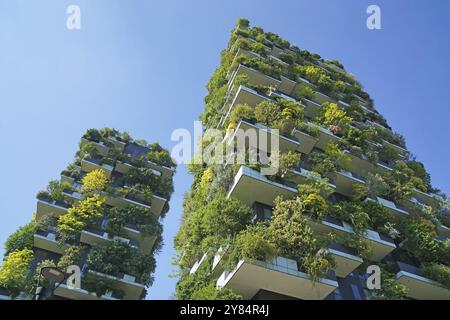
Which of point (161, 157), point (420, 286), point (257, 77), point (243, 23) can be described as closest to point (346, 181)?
point (420, 286)

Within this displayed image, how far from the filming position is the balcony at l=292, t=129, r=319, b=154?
29.0 metres

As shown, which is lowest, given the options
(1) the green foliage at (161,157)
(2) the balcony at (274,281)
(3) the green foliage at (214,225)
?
(2) the balcony at (274,281)

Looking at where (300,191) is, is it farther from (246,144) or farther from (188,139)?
(188,139)

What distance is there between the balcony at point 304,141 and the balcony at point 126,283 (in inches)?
541

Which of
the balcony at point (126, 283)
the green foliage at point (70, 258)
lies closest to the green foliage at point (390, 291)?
the balcony at point (126, 283)

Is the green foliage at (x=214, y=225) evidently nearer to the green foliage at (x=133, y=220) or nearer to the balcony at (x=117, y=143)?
the green foliage at (x=133, y=220)

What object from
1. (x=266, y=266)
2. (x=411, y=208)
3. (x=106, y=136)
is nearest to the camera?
(x=266, y=266)

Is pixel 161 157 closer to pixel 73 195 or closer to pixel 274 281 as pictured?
pixel 73 195

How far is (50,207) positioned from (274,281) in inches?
741

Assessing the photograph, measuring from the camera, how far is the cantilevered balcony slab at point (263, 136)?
87.2 ft

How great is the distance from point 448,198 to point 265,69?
16830mm

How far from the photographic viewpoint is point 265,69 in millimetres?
34625
